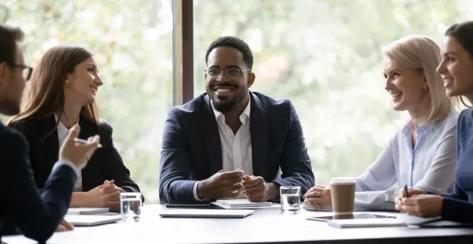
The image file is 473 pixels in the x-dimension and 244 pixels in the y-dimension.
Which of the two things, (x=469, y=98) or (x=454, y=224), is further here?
(x=469, y=98)

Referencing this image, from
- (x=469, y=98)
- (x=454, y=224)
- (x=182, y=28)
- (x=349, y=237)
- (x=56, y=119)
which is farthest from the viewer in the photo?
(x=182, y=28)

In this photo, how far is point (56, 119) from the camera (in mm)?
→ 3141

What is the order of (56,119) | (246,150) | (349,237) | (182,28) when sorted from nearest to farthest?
1. (349,237)
2. (56,119)
3. (246,150)
4. (182,28)

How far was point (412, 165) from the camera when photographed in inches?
118

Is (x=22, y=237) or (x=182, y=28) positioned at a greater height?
(x=182, y=28)

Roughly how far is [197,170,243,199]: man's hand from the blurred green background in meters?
0.98

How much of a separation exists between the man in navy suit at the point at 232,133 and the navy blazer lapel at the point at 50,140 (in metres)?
0.48

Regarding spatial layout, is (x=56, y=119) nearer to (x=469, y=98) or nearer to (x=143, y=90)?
(x=143, y=90)

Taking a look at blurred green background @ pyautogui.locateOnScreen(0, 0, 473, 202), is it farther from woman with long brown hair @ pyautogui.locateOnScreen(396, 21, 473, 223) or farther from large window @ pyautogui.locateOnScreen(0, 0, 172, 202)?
woman with long brown hair @ pyautogui.locateOnScreen(396, 21, 473, 223)

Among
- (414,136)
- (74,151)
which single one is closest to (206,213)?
A: (74,151)

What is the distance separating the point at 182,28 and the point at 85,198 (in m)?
1.36

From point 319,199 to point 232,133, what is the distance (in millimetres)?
760

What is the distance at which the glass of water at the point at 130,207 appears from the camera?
95.9 inches

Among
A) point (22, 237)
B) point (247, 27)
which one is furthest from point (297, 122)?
point (22, 237)
